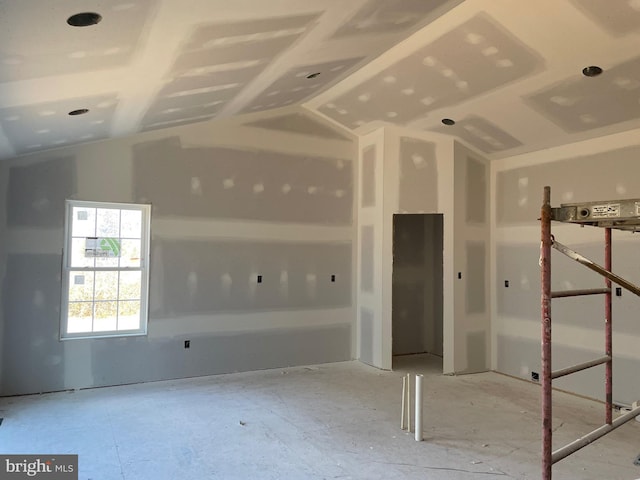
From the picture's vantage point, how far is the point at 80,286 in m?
5.00

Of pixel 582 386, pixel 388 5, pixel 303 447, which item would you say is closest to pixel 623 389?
pixel 582 386

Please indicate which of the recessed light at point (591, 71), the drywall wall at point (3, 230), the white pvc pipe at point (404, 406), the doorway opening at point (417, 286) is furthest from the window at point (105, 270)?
the recessed light at point (591, 71)

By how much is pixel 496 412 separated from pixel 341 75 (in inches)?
153

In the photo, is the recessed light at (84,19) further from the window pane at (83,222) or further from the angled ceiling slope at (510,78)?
the window pane at (83,222)

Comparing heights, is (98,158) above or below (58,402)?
above

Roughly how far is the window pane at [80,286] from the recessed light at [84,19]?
361cm

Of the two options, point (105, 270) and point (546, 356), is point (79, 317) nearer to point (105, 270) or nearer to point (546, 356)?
point (105, 270)

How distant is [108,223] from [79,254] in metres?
0.46

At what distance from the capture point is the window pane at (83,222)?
5.02 metres

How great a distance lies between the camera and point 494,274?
607 cm


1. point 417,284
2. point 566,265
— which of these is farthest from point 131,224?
point 566,265

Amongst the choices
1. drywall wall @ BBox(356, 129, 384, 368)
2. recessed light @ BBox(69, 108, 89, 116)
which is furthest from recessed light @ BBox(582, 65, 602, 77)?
recessed light @ BBox(69, 108, 89, 116)

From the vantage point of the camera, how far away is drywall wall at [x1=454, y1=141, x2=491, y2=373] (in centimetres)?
586

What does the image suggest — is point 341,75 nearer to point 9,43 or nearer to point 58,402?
point 9,43
